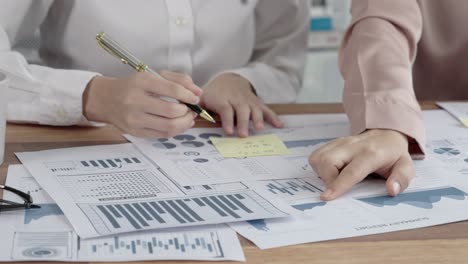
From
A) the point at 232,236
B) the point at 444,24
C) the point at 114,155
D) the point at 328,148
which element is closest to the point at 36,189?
the point at 114,155

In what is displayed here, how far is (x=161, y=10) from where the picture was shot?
1.44 meters

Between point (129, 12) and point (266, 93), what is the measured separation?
0.29 m

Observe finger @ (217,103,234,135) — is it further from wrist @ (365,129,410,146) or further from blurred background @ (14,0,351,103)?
blurred background @ (14,0,351,103)

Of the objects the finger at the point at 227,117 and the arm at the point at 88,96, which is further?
the finger at the point at 227,117

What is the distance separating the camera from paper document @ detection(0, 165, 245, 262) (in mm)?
792

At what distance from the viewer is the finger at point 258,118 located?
125 centimetres

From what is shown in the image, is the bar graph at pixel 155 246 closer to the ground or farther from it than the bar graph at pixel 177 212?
closer to the ground

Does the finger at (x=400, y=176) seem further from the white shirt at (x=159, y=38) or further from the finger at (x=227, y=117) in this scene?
the white shirt at (x=159, y=38)

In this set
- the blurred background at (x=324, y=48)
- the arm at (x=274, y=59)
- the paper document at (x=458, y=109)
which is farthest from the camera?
the blurred background at (x=324, y=48)

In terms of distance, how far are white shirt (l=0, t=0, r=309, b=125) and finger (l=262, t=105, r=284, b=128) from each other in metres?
0.17

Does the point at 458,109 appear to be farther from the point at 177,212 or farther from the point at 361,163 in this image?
the point at 177,212

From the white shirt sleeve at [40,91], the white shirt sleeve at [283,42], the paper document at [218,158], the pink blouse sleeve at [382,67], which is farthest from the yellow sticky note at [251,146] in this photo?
the white shirt sleeve at [283,42]

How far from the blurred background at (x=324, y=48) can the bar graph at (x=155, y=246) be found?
1.58m

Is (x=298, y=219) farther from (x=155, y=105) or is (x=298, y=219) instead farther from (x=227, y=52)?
(x=227, y=52)
